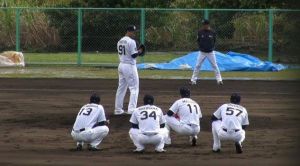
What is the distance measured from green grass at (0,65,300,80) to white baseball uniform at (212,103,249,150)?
14943 millimetres

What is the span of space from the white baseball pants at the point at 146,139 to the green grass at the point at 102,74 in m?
15.4

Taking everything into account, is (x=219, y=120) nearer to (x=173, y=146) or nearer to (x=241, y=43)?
(x=173, y=146)

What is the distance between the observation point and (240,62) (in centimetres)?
3281

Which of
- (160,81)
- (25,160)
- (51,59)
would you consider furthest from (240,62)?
(25,160)

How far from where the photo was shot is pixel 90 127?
1362cm

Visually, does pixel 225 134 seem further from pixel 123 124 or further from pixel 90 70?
pixel 90 70

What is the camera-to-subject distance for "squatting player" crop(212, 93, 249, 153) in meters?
13.3

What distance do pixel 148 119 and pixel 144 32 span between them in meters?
22.3

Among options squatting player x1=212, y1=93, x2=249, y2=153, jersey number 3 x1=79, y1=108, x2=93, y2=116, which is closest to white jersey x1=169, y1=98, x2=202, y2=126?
squatting player x1=212, y1=93, x2=249, y2=153

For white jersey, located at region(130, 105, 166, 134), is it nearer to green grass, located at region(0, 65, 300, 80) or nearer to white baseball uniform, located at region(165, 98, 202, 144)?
white baseball uniform, located at region(165, 98, 202, 144)

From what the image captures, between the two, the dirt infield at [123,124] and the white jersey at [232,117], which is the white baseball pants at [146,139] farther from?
the white jersey at [232,117]

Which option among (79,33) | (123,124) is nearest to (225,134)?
(123,124)

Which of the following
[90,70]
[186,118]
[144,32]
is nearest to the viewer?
[186,118]

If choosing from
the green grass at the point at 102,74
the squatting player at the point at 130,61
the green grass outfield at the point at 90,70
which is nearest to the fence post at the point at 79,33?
the green grass outfield at the point at 90,70
